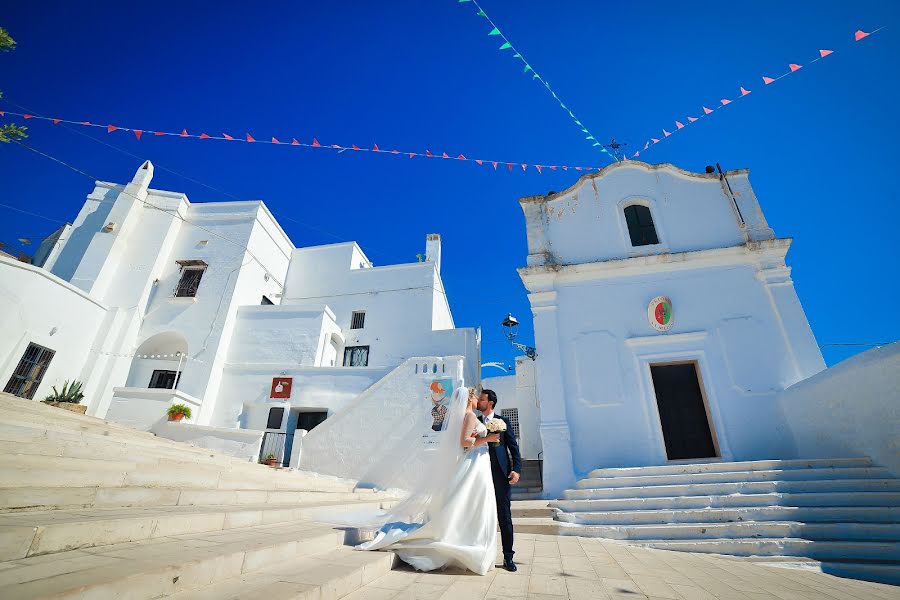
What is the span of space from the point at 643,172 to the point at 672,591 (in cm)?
1119

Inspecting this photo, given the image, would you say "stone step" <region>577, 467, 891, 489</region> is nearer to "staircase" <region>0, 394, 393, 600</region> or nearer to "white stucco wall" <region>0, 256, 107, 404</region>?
"staircase" <region>0, 394, 393, 600</region>

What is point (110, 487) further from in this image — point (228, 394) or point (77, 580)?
point (228, 394)

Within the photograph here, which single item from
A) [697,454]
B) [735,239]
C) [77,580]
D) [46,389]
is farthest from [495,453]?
[46,389]

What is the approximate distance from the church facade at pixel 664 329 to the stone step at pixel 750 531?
1966 millimetres

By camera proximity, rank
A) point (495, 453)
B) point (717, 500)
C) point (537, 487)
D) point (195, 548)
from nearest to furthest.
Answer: point (195, 548), point (495, 453), point (717, 500), point (537, 487)

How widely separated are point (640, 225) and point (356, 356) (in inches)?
562

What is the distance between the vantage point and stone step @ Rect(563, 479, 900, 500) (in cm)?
596

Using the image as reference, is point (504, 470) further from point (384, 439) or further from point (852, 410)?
point (384, 439)

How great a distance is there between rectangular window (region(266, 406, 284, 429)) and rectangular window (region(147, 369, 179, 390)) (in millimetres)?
4479

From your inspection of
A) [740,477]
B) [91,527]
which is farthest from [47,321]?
[740,477]

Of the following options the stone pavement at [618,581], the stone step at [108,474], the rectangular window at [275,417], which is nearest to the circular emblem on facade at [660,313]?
the stone pavement at [618,581]

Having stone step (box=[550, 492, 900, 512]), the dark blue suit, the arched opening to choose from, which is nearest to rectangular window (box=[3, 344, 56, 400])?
the arched opening

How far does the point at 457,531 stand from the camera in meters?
3.67

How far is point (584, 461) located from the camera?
8.48 metres
